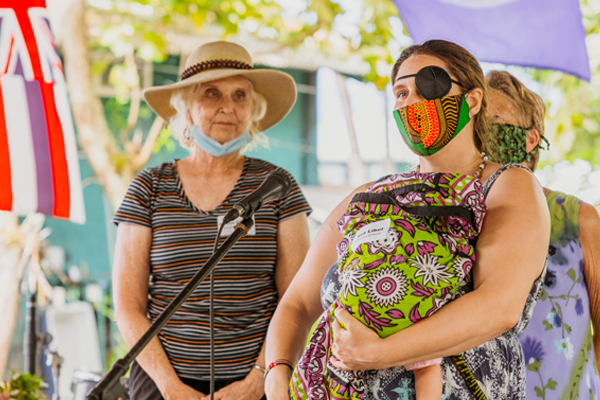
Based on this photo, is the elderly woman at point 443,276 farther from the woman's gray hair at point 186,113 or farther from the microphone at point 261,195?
the woman's gray hair at point 186,113

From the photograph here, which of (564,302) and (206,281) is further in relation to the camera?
(206,281)

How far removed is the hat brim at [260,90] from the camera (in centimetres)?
210

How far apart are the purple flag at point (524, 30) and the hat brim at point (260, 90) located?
94cm

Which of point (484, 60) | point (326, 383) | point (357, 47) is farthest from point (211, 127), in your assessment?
point (357, 47)

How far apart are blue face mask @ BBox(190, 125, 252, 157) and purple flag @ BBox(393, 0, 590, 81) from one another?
1320 mm

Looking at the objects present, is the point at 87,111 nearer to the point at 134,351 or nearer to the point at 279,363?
the point at 279,363

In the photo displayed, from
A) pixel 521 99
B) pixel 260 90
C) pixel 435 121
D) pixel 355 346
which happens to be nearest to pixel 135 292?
pixel 260 90

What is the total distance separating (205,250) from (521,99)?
1.20m

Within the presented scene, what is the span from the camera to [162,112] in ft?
8.10

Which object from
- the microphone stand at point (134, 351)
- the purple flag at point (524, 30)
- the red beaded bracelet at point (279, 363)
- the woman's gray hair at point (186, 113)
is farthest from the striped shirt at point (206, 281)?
the purple flag at point (524, 30)

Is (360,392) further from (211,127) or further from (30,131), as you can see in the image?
(30,131)

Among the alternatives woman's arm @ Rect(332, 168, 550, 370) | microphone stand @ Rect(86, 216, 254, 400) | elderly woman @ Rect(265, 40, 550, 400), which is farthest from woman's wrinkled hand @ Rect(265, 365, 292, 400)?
microphone stand @ Rect(86, 216, 254, 400)

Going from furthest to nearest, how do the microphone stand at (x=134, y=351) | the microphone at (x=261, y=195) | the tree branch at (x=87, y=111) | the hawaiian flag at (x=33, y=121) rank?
the tree branch at (x=87, y=111) < the hawaiian flag at (x=33, y=121) < the microphone at (x=261, y=195) < the microphone stand at (x=134, y=351)

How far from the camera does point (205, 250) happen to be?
1.94 metres
